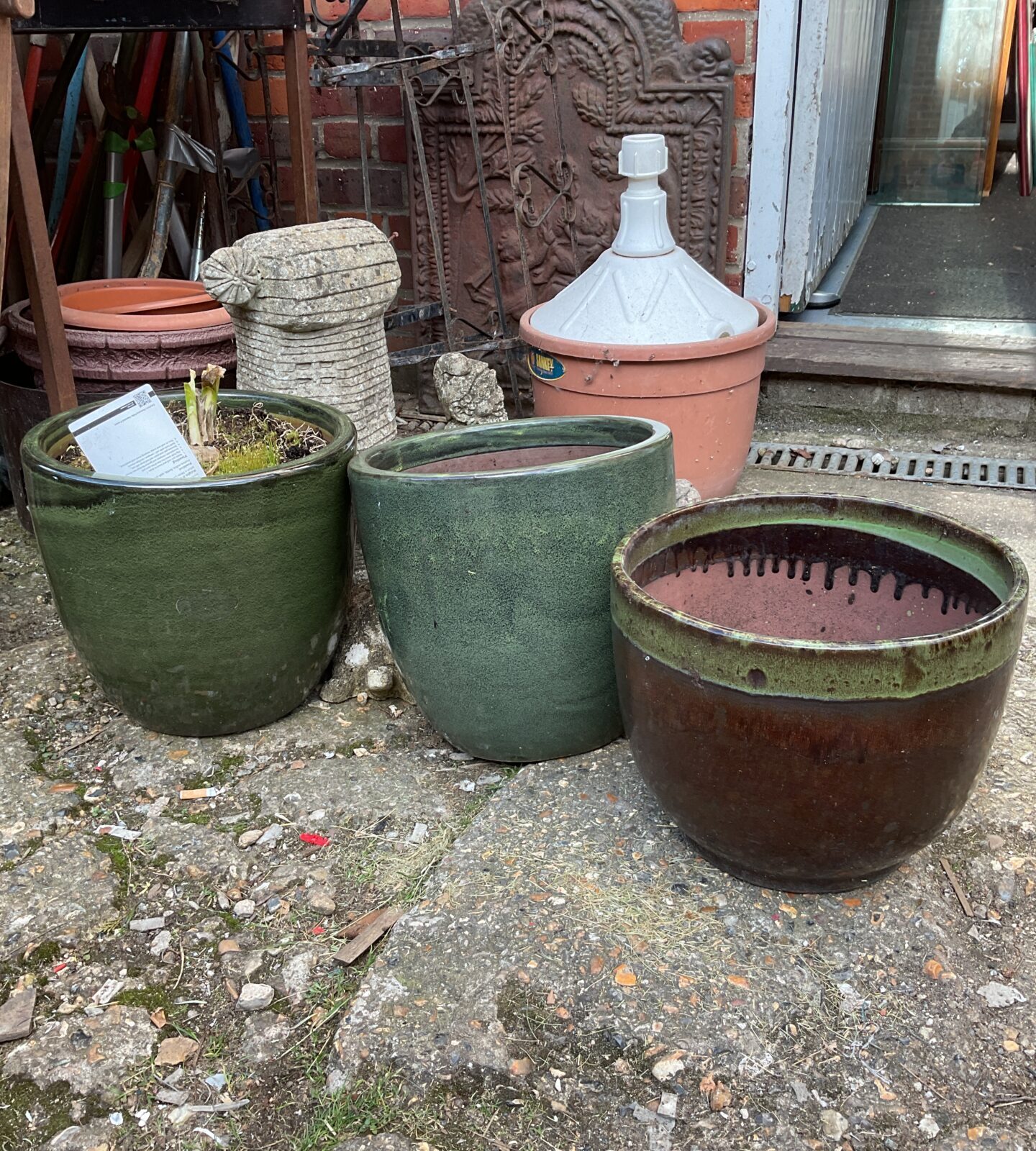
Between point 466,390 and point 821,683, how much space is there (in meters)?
1.44

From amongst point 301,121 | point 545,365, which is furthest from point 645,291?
point 301,121

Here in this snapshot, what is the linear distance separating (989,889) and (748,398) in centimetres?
130

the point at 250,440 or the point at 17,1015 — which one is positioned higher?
the point at 250,440

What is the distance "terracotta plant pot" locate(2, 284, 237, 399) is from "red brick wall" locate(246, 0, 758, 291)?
111 centimetres

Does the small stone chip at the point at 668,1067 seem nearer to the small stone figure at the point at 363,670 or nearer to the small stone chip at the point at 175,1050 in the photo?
the small stone chip at the point at 175,1050

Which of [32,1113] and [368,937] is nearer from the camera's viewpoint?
[32,1113]

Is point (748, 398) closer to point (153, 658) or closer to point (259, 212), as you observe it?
point (153, 658)

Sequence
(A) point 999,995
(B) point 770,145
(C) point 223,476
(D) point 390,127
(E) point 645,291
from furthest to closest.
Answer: (D) point 390,127, (B) point 770,145, (E) point 645,291, (C) point 223,476, (A) point 999,995

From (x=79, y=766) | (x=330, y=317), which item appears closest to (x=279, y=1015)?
(x=79, y=766)

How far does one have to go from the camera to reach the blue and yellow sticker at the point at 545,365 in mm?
2393

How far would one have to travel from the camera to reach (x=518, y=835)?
1.60 meters

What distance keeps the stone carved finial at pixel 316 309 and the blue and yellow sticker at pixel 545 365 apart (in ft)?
1.25

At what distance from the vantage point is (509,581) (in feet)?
5.30

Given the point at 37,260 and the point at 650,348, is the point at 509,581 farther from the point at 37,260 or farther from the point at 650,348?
the point at 37,260
